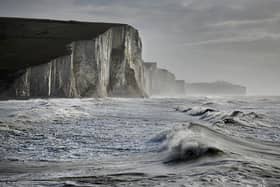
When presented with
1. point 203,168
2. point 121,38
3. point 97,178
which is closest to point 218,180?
point 203,168

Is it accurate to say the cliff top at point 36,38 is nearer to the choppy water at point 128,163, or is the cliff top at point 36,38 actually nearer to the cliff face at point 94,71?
the cliff face at point 94,71

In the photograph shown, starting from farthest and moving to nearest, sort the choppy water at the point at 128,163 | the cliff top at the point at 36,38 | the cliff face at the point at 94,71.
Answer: the cliff top at the point at 36,38 < the cliff face at the point at 94,71 < the choppy water at the point at 128,163

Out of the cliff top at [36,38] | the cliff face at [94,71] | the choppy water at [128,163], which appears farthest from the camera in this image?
the cliff top at [36,38]

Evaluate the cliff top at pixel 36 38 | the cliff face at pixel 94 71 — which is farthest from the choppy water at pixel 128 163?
the cliff top at pixel 36 38

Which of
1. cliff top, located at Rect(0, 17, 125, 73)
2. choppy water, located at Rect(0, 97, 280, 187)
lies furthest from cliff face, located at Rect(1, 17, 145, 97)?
choppy water, located at Rect(0, 97, 280, 187)

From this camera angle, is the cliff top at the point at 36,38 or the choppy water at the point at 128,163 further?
the cliff top at the point at 36,38

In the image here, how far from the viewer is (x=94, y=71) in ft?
176

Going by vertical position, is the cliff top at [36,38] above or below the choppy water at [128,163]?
above

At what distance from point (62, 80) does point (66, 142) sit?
41.1m

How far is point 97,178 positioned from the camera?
3.76 m

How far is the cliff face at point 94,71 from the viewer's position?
43531 mm

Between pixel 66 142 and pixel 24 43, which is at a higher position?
pixel 24 43

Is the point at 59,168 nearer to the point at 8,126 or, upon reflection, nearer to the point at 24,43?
the point at 8,126

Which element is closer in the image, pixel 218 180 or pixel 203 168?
pixel 218 180
